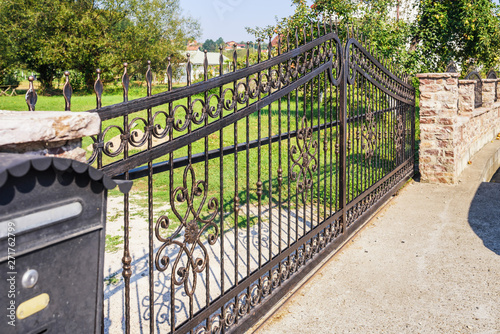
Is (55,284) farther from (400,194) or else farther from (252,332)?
(400,194)

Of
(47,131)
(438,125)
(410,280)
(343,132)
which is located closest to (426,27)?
(438,125)

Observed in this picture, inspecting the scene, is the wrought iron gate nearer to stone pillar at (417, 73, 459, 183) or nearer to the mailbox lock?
stone pillar at (417, 73, 459, 183)

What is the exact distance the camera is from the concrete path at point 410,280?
3.10 metres

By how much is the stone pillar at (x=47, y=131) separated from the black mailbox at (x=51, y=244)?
0.15 m

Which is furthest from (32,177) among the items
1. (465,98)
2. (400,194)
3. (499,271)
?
(465,98)

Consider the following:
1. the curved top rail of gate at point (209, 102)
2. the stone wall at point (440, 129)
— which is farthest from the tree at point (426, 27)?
the curved top rail of gate at point (209, 102)

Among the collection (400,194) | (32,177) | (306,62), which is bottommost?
(400,194)

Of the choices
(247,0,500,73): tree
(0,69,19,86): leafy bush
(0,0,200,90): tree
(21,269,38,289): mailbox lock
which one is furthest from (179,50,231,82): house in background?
(0,69,19,86): leafy bush

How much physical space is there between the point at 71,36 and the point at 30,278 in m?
34.6

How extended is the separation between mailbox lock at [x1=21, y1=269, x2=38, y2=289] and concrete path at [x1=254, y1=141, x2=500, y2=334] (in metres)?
1.90

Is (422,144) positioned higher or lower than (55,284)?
higher

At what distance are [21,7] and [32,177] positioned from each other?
37.7m

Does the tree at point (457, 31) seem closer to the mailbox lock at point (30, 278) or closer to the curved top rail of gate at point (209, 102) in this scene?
the curved top rail of gate at point (209, 102)

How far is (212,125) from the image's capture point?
8.64 ft
